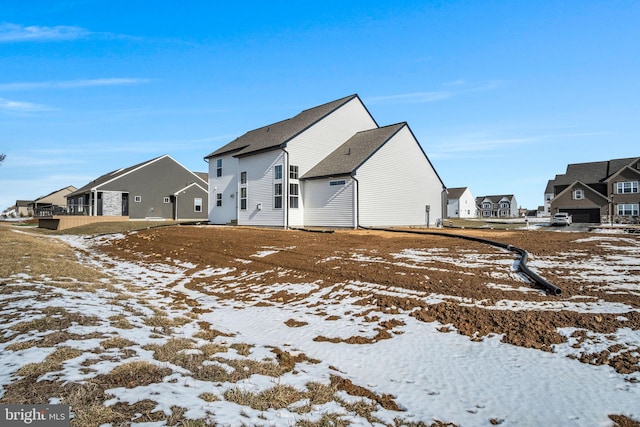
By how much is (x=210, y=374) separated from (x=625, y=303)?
7.45 m

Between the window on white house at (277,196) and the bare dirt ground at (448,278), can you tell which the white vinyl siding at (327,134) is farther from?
the bare dirt ground at (448,278)

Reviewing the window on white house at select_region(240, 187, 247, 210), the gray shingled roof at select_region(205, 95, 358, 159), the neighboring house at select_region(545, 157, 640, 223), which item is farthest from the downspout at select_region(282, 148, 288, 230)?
the neighboring house at select_region(545, 157, 640, 223)

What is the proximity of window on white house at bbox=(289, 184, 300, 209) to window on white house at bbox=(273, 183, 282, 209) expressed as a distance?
27.0 inches

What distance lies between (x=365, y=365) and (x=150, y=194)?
4208 cm

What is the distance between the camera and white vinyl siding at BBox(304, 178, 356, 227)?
73.5ft

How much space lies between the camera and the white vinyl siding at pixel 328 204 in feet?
73.5

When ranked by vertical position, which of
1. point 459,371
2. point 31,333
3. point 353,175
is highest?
point 353,175

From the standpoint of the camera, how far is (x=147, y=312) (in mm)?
7547

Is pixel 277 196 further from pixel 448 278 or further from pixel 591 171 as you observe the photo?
pixel 591 171

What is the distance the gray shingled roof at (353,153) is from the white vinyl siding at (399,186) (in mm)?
427

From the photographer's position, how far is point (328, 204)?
2339 centimetres

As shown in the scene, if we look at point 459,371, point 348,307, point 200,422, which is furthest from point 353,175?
point 200,422

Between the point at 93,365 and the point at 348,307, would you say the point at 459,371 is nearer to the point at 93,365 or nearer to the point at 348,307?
the point at 348,307
